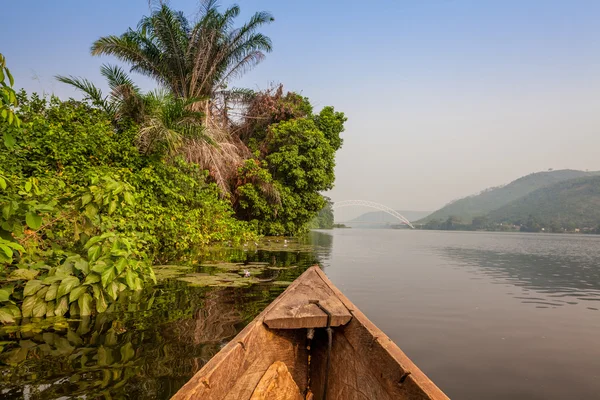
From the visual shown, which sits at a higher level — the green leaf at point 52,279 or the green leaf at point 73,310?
the green leaf at point 52,279

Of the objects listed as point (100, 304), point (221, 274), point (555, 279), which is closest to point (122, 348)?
point (100, 304)

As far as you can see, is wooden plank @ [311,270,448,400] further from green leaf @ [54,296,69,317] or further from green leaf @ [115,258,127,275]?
green leaf @ [54,296,69,317]

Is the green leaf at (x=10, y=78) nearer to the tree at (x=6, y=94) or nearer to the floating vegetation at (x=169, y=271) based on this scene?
the tree at (x=6, y=94)

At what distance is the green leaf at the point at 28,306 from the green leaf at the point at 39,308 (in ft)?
0.12

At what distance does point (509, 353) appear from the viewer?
385cm

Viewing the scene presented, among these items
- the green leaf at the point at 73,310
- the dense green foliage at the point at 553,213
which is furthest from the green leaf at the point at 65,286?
the dense green foliage at the point at 553,213

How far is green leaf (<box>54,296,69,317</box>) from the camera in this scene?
13.5 ft

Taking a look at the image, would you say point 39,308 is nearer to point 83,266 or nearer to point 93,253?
point 83,266

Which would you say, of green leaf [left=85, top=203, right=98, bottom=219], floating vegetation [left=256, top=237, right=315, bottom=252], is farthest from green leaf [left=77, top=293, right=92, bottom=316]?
floating vegetation [left=256, top=237, right=315, bottom=252]

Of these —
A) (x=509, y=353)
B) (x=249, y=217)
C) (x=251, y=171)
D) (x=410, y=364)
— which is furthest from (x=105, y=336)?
(x=249, y=217)

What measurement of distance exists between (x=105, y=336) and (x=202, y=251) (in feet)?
27.6

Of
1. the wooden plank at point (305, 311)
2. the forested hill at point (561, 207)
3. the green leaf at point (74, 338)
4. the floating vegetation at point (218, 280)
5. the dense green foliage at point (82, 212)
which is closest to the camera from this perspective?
the wooden plank at point (305, 311)

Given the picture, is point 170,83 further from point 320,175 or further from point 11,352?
point 11,352

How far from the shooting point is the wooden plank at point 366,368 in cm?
164
